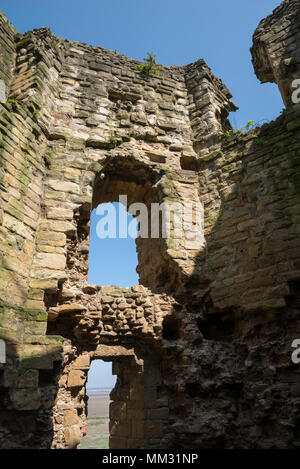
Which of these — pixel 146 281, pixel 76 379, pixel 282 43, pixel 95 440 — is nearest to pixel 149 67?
pixel 282 43

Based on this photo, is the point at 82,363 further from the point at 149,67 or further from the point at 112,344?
the point at 149,67

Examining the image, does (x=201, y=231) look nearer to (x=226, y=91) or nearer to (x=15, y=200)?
(x=15, y=200)

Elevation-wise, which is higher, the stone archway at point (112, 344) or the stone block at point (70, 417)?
the stone archway at point (112, 344)

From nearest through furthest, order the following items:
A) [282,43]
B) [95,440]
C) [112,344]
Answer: [112,344]
[282,43]
[95,440]

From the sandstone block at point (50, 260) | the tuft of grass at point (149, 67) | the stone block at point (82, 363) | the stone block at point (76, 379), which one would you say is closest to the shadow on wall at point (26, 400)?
the stone block at point (76, 379)

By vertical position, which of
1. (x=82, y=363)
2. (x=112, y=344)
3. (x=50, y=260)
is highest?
(x=50, y=260)

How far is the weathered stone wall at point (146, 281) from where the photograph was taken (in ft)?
14.6

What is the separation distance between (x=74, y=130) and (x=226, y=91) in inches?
161

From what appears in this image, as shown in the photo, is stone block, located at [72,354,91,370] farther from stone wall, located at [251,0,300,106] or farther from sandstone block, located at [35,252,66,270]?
stone wall, located at [251,0,300,106]

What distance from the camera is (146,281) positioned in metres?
6.90

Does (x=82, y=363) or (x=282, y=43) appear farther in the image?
(x=282, y=43)

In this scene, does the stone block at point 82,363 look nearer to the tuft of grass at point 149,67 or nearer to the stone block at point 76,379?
the stone block at point 76,379

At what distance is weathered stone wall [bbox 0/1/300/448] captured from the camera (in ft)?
14.6
